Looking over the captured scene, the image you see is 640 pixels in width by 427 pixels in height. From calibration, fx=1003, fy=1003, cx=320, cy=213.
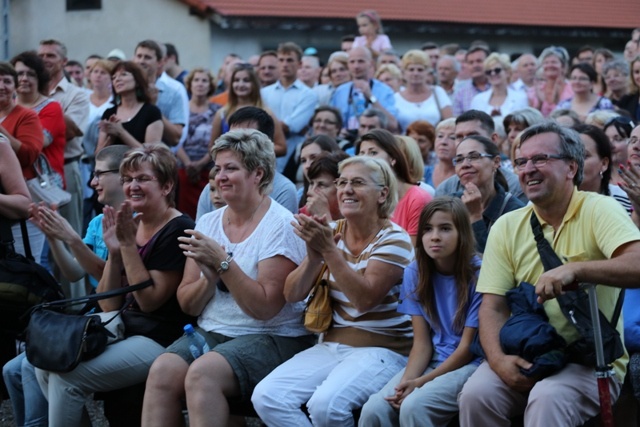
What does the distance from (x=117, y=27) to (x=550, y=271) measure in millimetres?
22625

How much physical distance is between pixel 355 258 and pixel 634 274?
1555 mm

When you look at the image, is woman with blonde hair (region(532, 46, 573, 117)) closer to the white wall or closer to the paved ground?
the paved ground

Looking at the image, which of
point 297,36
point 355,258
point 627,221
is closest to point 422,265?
point 355,258

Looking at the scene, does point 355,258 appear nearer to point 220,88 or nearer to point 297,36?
point 220,88

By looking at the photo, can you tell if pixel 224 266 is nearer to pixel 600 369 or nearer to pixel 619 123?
pixel 600 369

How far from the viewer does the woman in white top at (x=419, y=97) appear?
10039mm

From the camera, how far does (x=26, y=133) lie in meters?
7.50

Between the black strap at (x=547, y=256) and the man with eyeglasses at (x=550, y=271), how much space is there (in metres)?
0.04

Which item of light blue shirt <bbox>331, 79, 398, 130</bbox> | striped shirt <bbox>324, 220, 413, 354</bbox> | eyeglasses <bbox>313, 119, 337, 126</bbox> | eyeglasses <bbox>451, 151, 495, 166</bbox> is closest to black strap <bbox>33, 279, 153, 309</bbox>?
striped shirt <bbox>324, 220, 413, 354</bbox>

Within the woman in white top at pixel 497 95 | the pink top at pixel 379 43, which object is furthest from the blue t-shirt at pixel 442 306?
the pink top at pixel 379 43

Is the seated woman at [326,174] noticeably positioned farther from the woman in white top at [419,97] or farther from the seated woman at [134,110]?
the woman in white top at [419,97]

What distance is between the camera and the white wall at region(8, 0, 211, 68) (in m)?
25.2

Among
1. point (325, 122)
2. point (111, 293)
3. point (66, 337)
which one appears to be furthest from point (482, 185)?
point (325, 122)

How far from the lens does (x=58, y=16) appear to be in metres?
25.5
